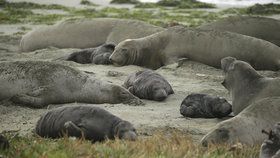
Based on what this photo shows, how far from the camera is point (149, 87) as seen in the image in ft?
25.3

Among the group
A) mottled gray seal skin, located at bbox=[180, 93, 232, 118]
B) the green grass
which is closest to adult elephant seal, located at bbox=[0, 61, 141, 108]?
mottled gray seal skin, located at bbox=[180, 93, 232, 118]

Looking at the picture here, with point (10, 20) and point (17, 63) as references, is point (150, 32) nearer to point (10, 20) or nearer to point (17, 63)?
point (17, 63)

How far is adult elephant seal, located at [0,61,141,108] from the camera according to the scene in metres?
7.20

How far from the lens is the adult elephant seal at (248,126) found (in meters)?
5.16

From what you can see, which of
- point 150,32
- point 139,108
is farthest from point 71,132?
point 150,32

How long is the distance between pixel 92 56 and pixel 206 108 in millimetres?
4713

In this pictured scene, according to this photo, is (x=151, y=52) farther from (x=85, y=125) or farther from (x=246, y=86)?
(x=85, y=125)

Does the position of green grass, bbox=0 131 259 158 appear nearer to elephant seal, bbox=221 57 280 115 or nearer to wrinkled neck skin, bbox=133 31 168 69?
elephant seal, bbox=221 57 280 115

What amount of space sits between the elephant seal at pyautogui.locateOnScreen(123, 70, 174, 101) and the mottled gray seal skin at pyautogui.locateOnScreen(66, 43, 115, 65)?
8.49ft

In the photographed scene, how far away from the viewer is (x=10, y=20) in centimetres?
1895

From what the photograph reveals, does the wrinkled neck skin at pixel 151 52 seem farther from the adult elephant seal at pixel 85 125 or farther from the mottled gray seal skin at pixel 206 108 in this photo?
the adult elephant seal at pixel 85 125

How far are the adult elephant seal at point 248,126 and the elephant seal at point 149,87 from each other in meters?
2.11

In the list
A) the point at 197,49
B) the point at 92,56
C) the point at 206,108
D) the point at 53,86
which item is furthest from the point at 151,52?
the point at 206,108

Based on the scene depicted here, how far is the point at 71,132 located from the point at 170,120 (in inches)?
56.9
